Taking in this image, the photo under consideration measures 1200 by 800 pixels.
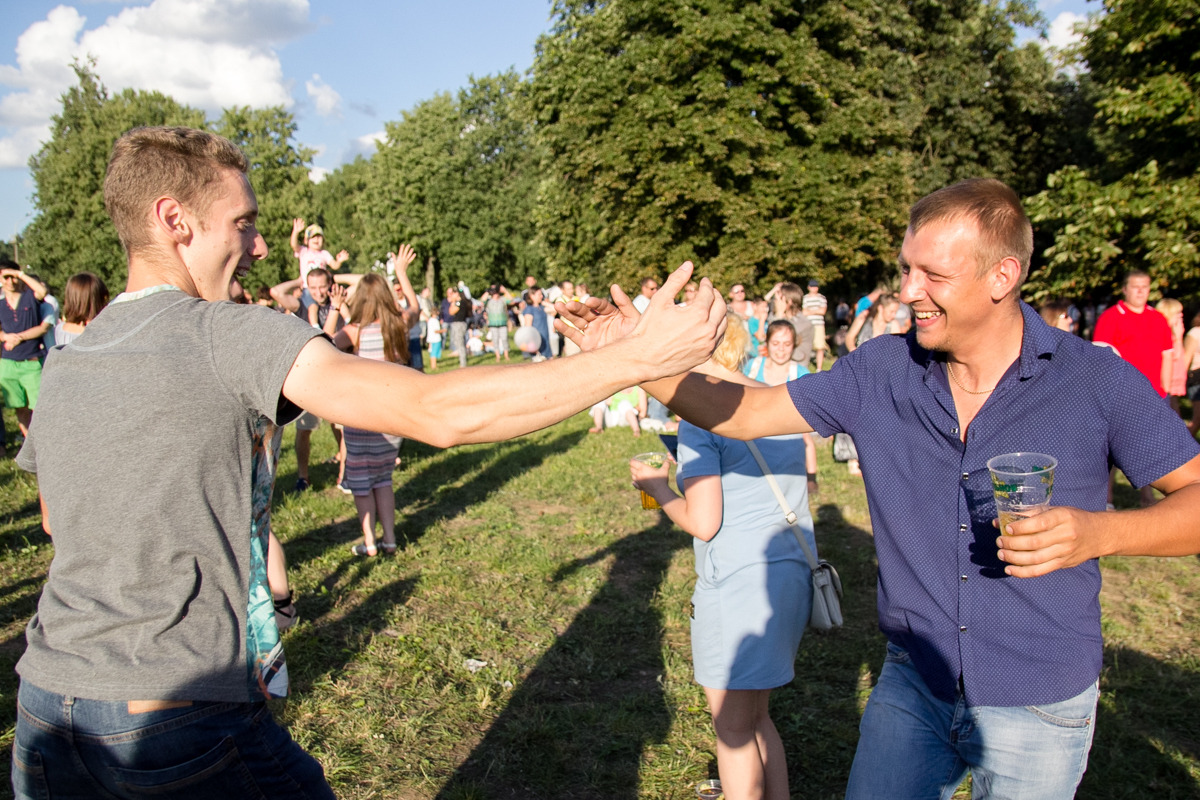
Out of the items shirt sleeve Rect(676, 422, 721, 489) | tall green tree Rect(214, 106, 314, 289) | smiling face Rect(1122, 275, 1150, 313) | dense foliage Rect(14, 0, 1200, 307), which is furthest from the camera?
tall green tree Rect(214, 106, 314, 289)

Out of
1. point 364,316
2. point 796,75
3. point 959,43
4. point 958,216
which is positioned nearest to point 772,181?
point 796,75

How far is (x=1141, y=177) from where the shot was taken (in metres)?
17.8

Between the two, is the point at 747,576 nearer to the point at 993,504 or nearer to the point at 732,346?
the point at 732,346

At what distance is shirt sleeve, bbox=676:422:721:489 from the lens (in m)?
3.12

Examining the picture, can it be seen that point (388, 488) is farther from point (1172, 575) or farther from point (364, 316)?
point (1172, 575)

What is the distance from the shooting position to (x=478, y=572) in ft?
21.1

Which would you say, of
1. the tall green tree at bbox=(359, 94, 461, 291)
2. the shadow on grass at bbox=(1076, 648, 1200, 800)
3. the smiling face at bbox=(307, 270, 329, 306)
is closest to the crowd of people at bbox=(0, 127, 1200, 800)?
the shadow on grass at bbox=(1076, 648, 1200, 800)

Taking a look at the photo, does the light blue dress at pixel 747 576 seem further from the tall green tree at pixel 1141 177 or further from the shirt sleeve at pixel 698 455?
the tall green tree at pixel 1141 177

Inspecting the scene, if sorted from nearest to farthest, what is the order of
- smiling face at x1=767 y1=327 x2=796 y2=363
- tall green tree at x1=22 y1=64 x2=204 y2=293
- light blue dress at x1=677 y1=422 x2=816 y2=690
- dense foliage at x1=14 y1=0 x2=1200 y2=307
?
light blue dress at x1=677 y1=422 x2=816 y2=690, smiling face at x1=767 y1=327 x2=796 y2=363, dense foliage at x1=14 y1=0 x2=1200 y2=307, tall green tree at x1=22 y1=64 x2=204 y2=293

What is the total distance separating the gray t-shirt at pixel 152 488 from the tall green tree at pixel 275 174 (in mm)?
47365

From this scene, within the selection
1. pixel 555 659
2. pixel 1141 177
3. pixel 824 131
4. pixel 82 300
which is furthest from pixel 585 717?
pixel 824 131

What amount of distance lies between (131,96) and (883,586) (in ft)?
171

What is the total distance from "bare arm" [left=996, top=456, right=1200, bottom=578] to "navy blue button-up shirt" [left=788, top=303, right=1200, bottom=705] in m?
0.07

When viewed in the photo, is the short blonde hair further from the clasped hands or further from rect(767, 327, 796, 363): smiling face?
rect(767, 327, 796, 363): smiling face
